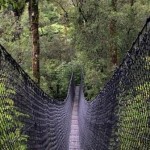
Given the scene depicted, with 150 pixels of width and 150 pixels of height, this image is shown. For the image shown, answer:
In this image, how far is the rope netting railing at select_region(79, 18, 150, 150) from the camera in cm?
179

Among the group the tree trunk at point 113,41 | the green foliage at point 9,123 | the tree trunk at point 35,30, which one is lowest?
the green foliage at point 9,123

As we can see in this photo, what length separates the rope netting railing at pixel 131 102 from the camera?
179 cm

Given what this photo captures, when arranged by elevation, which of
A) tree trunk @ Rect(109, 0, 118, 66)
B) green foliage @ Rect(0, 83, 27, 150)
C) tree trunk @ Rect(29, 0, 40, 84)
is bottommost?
green foliage @ Rect(0, 83, 27, 150)

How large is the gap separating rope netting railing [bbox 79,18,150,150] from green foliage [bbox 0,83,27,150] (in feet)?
1.69

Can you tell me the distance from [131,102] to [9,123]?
67cm

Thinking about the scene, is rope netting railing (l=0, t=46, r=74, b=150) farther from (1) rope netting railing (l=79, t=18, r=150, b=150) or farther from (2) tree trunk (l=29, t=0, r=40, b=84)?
(2) tree trunk (l=29, t=0, r=40, b=84)

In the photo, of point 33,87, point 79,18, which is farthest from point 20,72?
point 79,18

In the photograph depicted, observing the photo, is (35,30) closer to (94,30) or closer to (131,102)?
(94,30)

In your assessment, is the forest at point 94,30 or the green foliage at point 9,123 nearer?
the green foliage at point 9,123

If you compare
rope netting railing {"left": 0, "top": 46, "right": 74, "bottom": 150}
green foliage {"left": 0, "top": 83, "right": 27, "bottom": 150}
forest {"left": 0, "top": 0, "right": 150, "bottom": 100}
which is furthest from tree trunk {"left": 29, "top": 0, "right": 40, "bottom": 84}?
green foliage {"left": 0, "top": 83, "right": 27, "bottom": 150}

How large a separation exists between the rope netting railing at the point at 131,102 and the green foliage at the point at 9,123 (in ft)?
1.69

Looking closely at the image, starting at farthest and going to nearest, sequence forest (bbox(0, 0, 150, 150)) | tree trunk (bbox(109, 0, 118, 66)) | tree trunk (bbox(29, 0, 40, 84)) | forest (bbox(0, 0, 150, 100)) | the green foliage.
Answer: tree trunk (bbox(109, 0, 118, 66)), forest (bbox(0, 0, 150, 100)), tree trunk (bbox(29, 0, 40, 84)), forest (bbox(0, 0, 150, 150)), the green foliage

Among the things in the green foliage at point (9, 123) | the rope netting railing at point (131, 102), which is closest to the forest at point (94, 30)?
the rope netting railing at point (131, 102)

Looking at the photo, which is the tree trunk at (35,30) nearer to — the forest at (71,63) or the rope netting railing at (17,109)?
the forest at (71,63)
